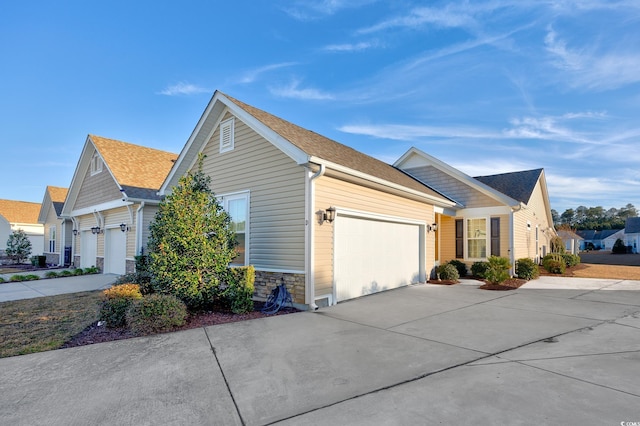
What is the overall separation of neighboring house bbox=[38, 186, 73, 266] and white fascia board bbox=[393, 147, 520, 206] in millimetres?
20498

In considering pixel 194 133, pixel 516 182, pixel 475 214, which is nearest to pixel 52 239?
pixel 194 133

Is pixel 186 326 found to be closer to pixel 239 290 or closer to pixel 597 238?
pixel 239 290

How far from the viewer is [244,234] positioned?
945cm

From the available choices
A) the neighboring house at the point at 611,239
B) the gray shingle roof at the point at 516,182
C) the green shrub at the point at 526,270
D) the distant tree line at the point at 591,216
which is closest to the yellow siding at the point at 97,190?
the green shrub at the point at 526,270

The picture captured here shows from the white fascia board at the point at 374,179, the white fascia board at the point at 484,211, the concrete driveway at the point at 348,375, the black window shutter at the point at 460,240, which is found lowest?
the concrete driveway at the point at 348,375

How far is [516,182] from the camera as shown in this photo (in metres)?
16.9

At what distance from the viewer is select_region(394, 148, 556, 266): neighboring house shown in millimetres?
13570

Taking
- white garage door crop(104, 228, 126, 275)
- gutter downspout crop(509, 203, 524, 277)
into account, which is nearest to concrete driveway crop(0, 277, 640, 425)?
gutter downspout crop(509, 203, 524, 277)

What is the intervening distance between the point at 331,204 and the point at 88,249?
53.9 ft

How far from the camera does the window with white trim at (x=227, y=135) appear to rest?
9.92 m

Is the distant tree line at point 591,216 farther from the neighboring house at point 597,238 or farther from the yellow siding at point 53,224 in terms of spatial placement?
the yellow siding at point 53,224

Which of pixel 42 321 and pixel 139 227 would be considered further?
pixel 139 227

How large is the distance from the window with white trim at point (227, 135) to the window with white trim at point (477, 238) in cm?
1050

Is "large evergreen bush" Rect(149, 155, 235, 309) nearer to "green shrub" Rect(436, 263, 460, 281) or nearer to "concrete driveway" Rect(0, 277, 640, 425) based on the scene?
"concrete driveway" Rect(0, 277, 640, 425)
